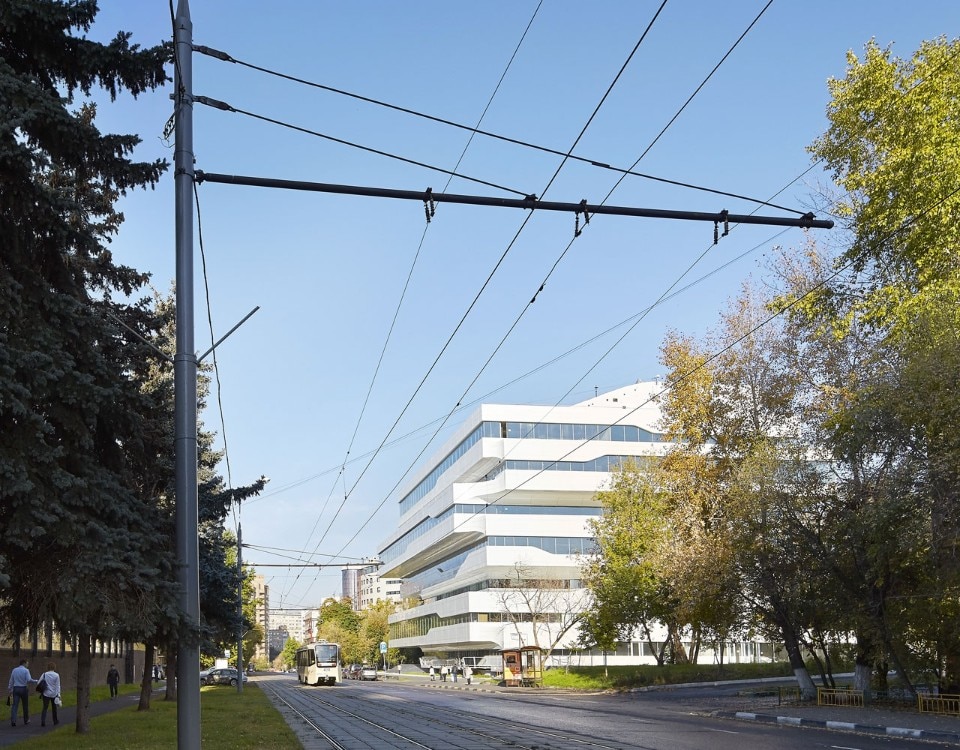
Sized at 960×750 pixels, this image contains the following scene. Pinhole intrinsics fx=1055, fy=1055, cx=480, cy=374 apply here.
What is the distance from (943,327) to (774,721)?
11952 mm

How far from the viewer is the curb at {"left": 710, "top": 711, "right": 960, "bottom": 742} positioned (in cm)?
2170

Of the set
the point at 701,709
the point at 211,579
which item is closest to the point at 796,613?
the point at 701,709

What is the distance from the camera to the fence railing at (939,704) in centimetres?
2669

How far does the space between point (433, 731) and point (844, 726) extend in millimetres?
9961

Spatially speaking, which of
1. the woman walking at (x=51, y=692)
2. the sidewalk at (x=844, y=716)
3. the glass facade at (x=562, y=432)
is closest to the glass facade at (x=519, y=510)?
the glass facade at (x=562, y=432)

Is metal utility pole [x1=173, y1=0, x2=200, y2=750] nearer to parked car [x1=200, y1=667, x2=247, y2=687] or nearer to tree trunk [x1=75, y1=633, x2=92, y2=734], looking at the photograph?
tree trunk [x1=75, y1=633, x2=92, y2=734]

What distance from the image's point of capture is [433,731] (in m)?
26.3

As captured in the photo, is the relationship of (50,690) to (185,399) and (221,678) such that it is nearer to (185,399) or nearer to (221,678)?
(185,399)

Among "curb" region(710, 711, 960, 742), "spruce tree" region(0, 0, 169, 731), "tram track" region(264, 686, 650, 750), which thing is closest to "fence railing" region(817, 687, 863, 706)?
"curb" region(710, 711, 960, 742)

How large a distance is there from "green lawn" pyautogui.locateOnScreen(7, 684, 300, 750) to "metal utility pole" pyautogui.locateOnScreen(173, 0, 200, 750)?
810 centimetres

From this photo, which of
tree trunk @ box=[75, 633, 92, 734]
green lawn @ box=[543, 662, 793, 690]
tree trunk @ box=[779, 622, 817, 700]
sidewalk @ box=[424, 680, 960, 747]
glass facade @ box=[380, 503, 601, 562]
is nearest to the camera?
sidewalk @ box=[424, 680, 960, 747]

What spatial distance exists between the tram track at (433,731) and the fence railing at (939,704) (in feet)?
32.7

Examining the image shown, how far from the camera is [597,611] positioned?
56.4 metres

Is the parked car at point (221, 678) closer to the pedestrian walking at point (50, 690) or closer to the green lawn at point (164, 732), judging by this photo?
→ the green lawn at point (164, 732)
